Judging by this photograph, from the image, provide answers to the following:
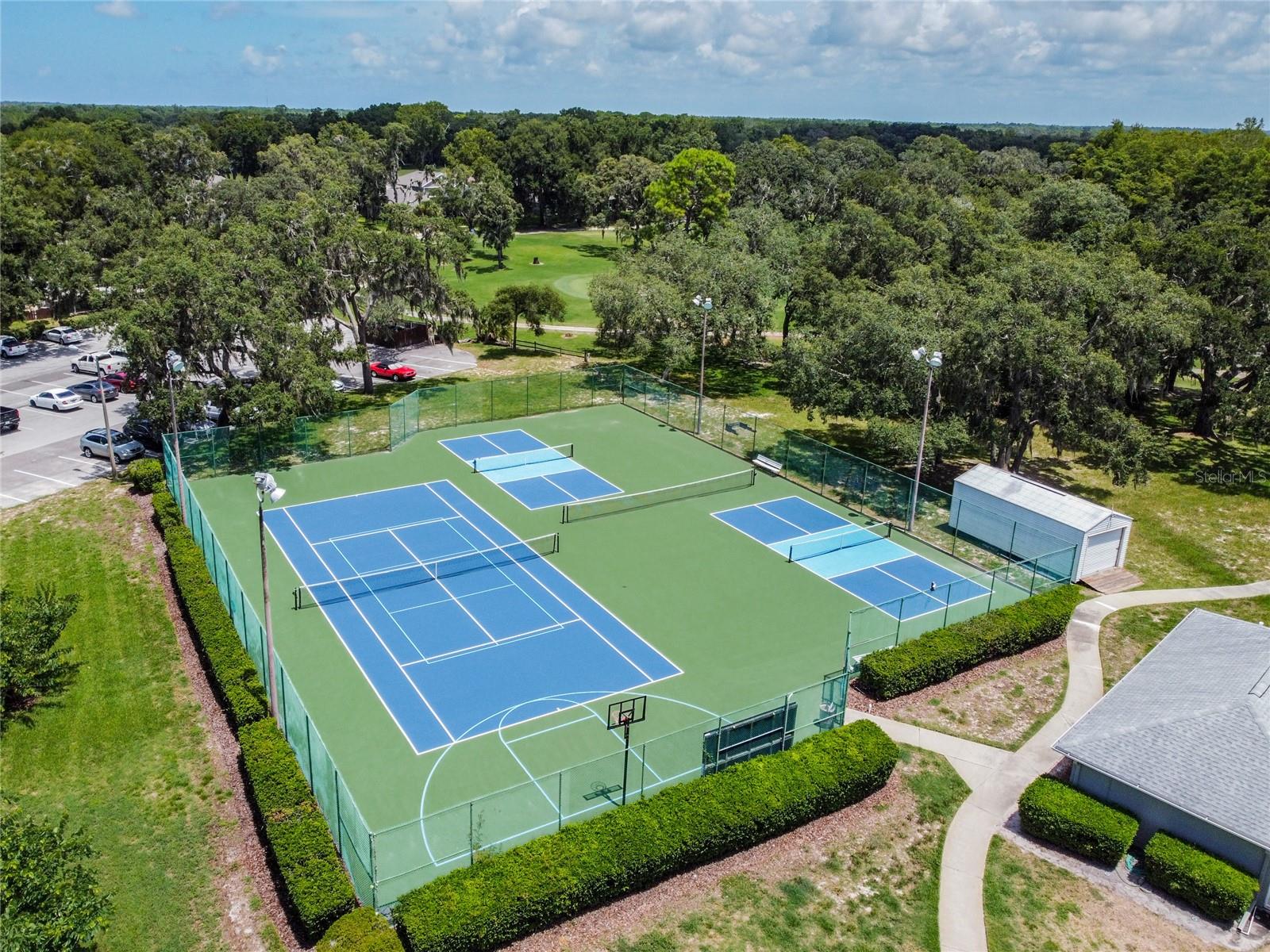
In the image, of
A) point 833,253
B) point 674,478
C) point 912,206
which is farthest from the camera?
point 912,206

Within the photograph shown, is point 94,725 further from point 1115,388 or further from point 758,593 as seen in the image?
point 1115,388

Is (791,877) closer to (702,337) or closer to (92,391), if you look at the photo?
(702,337)

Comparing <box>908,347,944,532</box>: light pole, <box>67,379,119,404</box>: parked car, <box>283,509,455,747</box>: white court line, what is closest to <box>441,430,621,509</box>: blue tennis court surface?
<box>283,509,455,747</box>: white court line

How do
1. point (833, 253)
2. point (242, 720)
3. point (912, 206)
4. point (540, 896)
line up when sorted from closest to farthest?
point (540, 896) → point (242, 720) → point (833, 253) → point (912, 206)

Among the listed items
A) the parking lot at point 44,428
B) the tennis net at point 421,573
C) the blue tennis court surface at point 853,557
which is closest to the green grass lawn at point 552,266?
the parking lot at point 44,428

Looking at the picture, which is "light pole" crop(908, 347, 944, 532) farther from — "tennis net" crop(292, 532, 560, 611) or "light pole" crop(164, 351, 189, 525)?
"light pole" crop(164, 351, 189, 525)

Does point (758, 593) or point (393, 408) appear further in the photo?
point (393, 408)

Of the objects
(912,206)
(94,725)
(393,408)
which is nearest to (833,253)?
(912,206)
